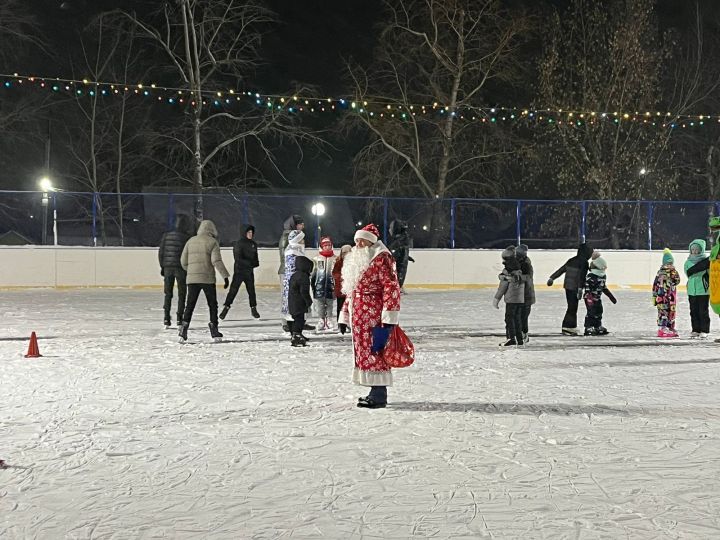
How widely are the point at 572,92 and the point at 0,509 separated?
26043 millimetres

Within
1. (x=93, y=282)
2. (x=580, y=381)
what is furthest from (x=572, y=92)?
(x=580, y=381)

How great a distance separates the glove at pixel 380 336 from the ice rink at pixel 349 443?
0.50m

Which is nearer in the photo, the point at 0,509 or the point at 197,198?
the point at 0,509

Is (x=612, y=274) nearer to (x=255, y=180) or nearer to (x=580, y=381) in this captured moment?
(x=255, y=180)

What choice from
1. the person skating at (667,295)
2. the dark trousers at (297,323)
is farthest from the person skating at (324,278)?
the person skating at (667,295)

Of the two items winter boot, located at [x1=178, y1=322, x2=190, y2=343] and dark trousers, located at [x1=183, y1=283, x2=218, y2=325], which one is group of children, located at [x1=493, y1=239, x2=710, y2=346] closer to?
dark trousers, located at [x1=183, y1=283, x2=218, y2=325]

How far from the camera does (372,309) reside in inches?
228

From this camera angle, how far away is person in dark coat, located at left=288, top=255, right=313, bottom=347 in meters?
9.16

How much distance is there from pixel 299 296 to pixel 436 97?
59.3 ft

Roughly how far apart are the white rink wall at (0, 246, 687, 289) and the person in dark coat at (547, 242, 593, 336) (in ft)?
29.6

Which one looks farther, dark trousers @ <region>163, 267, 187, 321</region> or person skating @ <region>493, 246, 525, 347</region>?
dark trousers @ <region>163, 267, 187, 321</region>

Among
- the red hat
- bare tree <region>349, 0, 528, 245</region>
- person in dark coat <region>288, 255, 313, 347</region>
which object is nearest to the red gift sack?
the red hat

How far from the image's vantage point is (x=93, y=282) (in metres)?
18.9

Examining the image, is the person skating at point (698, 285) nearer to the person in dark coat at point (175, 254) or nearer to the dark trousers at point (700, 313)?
the dark trousers at point (700, 313)
